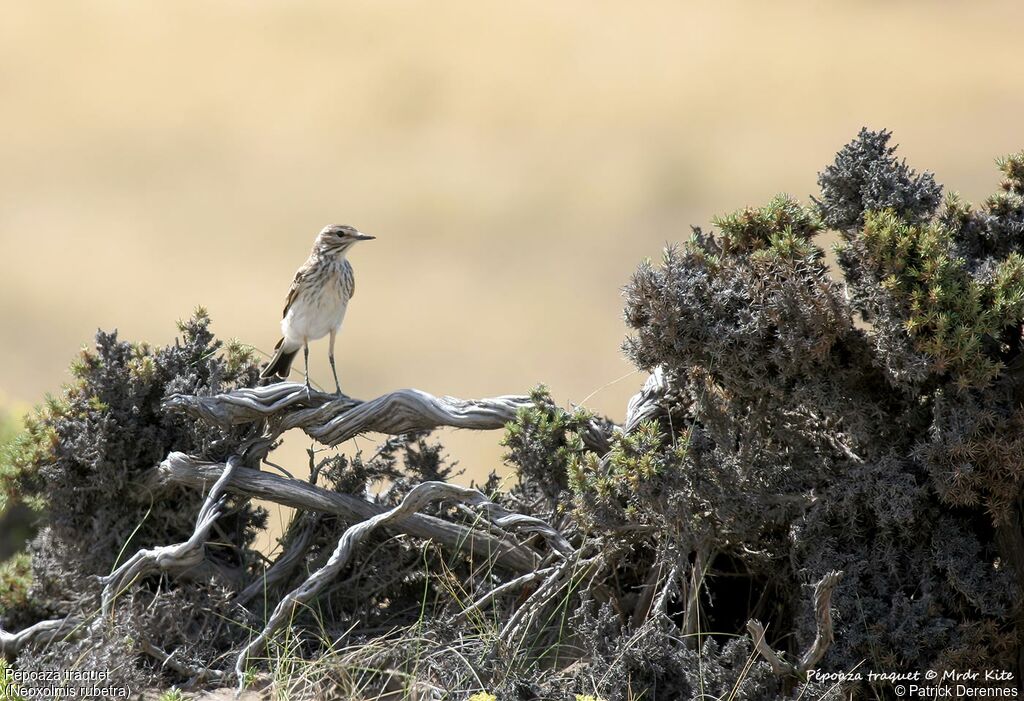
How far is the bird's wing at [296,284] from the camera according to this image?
24.8ft

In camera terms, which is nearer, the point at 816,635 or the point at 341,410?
the point at 816,635

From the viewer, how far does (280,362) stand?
301 inches

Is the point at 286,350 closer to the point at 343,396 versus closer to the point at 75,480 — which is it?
the point at 343,396

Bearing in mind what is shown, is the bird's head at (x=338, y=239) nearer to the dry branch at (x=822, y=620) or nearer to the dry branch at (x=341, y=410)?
the dry branch at (x=341, y=410)

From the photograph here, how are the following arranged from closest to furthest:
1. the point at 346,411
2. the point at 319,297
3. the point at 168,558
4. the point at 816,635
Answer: the point at 816,635, the point at 168,558, the point at 346,411, the point at 319,297

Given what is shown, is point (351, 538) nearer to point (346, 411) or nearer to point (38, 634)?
point (346, 411)

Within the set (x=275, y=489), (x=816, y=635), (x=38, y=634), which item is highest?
(x=275, y=489)

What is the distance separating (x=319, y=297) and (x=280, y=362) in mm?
556

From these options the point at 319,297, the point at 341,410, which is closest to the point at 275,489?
the point at 341,410

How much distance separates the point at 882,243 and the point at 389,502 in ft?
11.2

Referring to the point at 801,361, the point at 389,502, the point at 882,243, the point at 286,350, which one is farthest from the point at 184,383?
the point at 882,243

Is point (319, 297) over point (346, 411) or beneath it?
over

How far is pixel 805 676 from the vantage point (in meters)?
5.21

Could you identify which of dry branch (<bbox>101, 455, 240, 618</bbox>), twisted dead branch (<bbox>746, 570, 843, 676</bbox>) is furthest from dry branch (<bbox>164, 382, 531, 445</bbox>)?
twisted dead branch (<bbox>746, 570, 843, 676</bbox>)
